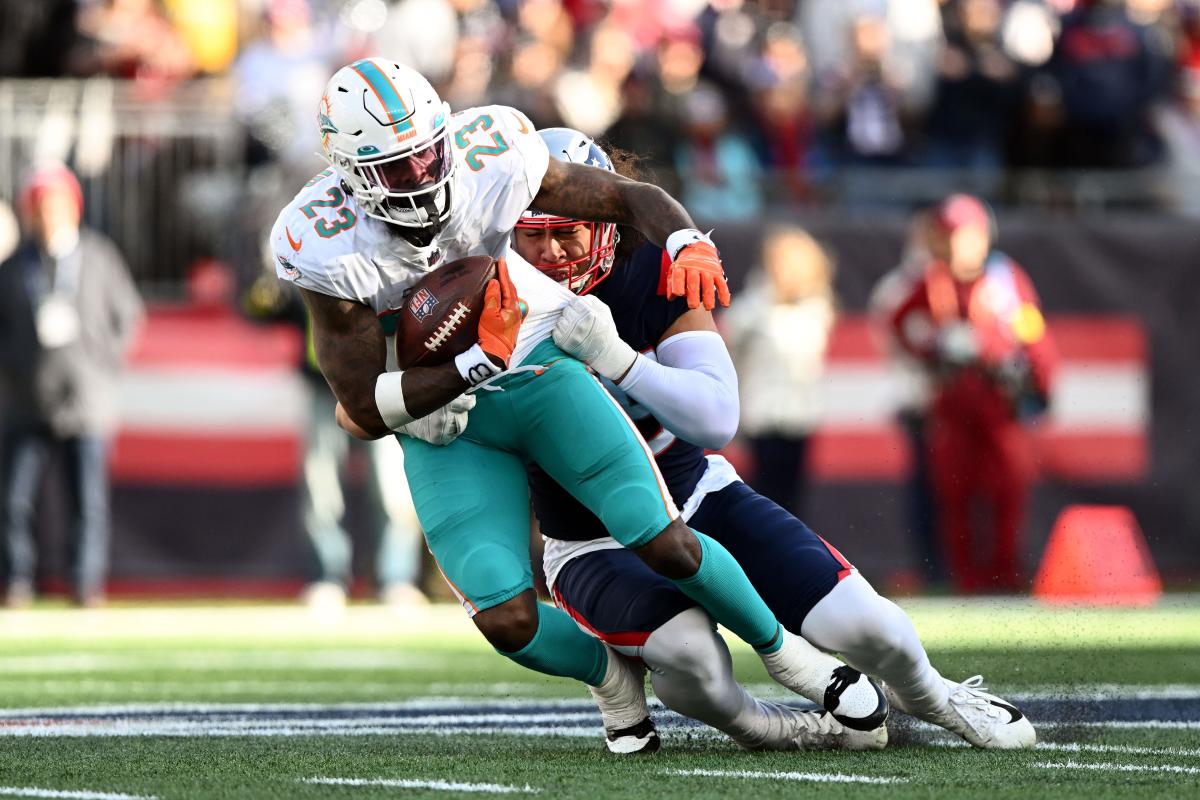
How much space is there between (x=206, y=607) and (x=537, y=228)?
17.4 feet

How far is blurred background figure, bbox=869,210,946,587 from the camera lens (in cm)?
961

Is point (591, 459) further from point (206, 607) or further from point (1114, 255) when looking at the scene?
point (1114, 255)

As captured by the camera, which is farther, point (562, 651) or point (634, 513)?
point (562, 651)

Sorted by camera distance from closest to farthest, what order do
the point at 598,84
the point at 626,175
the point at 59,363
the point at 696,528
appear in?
the point at 696,528
the point at 626,175
the point at 59,363
the point at 598,84

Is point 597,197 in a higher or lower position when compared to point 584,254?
higher

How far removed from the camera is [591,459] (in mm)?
4473

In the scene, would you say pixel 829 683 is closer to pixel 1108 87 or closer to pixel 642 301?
pixel 642 301

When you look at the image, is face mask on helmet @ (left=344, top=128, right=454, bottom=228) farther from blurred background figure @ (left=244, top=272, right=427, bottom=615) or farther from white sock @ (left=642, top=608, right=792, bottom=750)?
blurred background figure @ (left=244, top=272, right=427, bottom=615)

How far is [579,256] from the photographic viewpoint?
15.8 ft

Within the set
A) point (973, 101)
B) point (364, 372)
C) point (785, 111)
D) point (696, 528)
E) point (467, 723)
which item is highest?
point (973, 101)

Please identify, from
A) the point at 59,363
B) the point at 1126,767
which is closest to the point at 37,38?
the point at 59,363

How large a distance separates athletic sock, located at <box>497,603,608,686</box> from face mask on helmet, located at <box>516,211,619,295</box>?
80cm

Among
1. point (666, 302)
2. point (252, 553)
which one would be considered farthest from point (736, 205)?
point (666, 302)

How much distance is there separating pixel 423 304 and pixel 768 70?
711 centimetres
